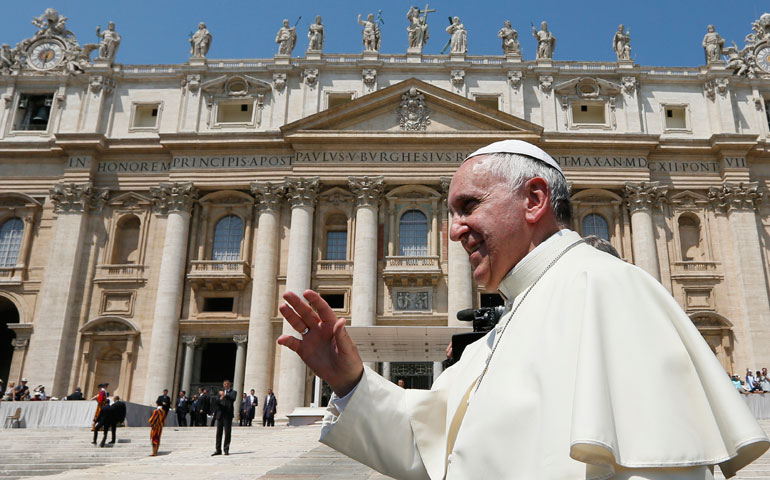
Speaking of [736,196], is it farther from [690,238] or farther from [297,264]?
[297,264]

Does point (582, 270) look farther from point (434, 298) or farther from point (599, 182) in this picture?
point (599, 182)

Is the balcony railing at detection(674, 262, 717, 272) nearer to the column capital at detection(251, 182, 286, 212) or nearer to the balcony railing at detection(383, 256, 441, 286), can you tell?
the balcony railing at detection(383, 256, 441, 286)

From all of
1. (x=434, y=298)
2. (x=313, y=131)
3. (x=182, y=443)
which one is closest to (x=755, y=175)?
(x=434, y=298)

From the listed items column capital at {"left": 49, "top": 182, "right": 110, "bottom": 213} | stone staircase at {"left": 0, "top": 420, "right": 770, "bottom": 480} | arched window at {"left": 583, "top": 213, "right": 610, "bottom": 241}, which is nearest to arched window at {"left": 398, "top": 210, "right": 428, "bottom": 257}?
arched window at {"left": 583, "top": 213, "right": 610, "bottom": 241}

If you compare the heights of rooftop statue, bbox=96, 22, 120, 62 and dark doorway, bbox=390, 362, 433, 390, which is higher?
rooftop statue, bbox=96, 22, 120, 62

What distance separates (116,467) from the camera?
36.2 ft

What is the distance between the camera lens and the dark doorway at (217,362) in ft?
96.1

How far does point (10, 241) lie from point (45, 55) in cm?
972

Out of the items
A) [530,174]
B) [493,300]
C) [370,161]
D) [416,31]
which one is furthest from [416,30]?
[530,174]

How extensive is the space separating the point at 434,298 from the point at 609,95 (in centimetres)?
1284

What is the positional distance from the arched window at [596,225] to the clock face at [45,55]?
26135 mm

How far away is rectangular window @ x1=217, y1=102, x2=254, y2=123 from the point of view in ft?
103

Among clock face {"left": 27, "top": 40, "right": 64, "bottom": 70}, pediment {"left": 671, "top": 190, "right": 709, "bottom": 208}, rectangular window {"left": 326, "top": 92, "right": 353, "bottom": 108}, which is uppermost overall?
clock face {"left": 27, "top": 40, "right": 64, "bottom": 70}

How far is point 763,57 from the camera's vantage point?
3262 centimetres
